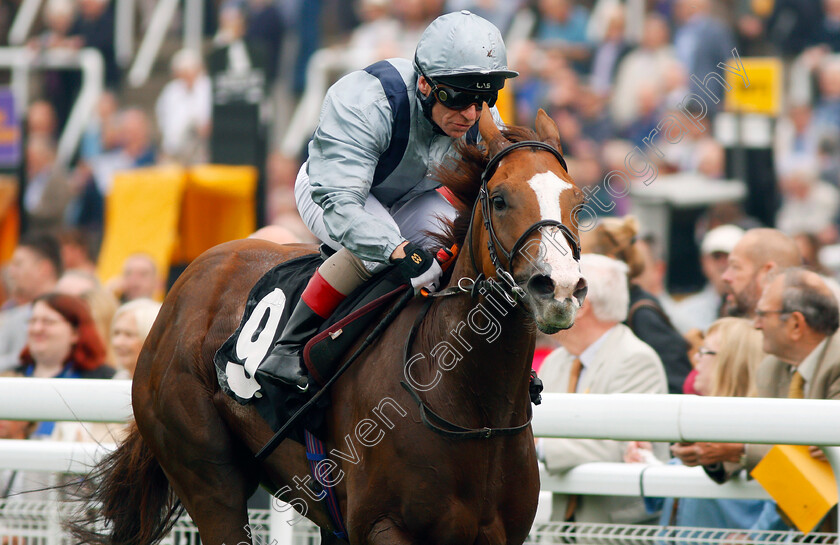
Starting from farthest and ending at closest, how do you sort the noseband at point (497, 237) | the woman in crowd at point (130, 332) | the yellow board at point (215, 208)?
the yellow board at point (215, 208), the woman in crowd at point (130, 332), the noseband at point (497, 237)

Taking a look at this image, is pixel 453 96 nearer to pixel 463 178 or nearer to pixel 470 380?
pixel 463 178

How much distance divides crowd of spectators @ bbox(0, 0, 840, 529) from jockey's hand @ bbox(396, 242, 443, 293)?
1.17 meters

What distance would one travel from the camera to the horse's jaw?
3.00 metres

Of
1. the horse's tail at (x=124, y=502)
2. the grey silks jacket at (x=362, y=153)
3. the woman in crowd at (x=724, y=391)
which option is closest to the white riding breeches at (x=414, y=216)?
the grey silks jacket at (x=362, y=153)

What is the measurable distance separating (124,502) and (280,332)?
1.11 m

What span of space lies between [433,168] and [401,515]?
1100 millimetres

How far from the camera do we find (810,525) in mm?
3920

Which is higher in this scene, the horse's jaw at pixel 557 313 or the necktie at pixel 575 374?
the horse's jaw at pixel 557 313

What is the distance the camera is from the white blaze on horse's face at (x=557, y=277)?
9.86 feet

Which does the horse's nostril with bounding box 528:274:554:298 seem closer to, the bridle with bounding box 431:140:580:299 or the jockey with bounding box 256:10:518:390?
the bridle with bounding box 431:140:580:299

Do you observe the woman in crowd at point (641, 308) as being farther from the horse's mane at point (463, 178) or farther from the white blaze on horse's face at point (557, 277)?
the white blaze on horse's face at point (557, 277)

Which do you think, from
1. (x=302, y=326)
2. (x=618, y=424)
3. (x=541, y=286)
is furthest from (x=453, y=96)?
(x=618, y=424)

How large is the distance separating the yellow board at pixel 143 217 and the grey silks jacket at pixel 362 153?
551cm

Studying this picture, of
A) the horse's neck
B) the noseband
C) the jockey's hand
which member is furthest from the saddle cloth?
the noseband
